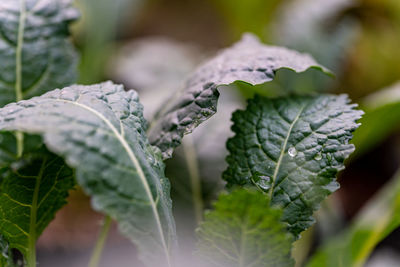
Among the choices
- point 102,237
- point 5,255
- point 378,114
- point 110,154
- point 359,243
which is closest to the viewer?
point 110,154

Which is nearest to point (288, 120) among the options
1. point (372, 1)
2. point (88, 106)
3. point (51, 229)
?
point (88, 106)

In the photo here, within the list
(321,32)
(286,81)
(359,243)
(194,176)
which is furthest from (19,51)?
(321,32)

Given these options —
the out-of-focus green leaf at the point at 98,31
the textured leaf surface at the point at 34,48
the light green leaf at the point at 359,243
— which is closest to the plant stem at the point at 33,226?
the textured leaf surface at the point at 34,48

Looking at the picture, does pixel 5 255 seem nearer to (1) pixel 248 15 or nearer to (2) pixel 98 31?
(2) pixel 98 31

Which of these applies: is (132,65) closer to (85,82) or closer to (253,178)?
(85,82)

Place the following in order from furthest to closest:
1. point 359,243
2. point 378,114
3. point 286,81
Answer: point 286,81, point 378,114, point 359,243

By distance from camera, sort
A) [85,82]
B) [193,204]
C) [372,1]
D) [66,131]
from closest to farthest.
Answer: [66,131] < [193,204] < [85,82] < [372,1]

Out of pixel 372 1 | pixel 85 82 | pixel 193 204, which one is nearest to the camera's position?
pixel 193 204
